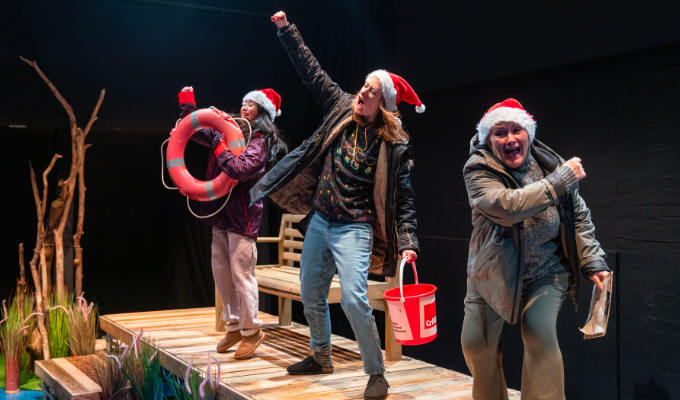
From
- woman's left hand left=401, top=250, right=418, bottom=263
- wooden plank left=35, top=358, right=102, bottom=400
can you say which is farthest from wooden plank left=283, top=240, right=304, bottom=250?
woman's left hand left=401, top=250, right=418, bottom=263

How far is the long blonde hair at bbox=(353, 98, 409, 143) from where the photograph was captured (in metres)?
2.96

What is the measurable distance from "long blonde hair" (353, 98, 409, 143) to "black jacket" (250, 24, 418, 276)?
28 millimetres

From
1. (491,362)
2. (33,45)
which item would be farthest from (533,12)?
(33,45)

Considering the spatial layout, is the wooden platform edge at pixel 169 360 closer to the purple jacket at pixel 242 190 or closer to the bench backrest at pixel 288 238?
the purple jacket at pixel 242 190

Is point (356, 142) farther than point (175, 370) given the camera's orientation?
No

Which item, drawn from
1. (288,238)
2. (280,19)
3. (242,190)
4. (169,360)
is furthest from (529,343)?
(288,238)

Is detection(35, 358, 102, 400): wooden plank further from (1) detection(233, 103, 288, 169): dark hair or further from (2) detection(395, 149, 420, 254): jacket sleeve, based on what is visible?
(2) detection(395, 149, 420, 254): jacket sleeve

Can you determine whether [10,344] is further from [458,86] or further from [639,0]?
[639,0]

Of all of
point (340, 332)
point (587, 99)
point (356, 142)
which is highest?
point (587, 99)

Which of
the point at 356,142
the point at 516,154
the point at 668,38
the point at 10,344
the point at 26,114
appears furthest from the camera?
the point at 26,114

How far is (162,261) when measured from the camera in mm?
6160

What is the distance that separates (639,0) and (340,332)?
3.81 meters

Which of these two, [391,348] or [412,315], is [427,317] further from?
[391,348]

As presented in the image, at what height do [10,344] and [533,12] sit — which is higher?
[533,12]
